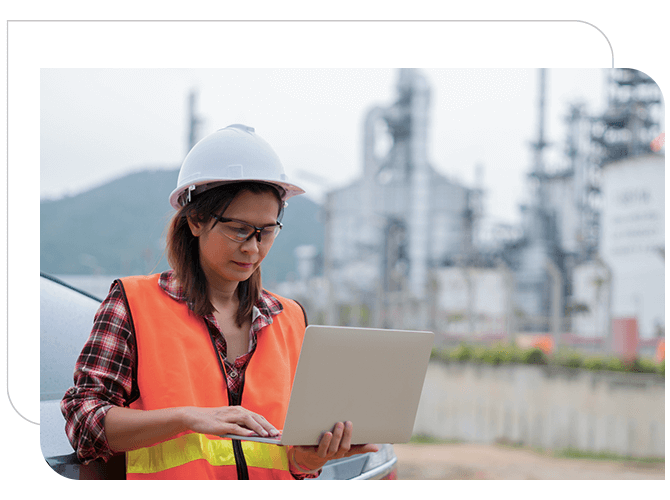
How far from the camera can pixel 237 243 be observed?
3.67 ft

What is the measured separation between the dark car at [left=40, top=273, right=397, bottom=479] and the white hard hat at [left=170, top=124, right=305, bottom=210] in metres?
0.52

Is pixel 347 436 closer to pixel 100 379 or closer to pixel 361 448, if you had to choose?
pixel 361 448

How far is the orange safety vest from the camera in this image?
3.50ft

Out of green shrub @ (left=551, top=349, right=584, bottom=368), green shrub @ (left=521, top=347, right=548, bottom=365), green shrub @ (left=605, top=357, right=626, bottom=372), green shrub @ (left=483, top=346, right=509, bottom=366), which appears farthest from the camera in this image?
green shrub @ (left=483, top=346, right=509, bottom=366)

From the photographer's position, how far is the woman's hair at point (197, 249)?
1.14 meters

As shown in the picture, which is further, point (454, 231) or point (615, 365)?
point (454, 231)

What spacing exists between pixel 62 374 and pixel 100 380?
0.54 m

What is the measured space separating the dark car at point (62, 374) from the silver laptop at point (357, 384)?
0.36 meters

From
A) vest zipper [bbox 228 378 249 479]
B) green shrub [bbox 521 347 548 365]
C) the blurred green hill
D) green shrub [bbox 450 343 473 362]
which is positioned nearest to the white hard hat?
vest zipper [bbox 228 378 249 479]

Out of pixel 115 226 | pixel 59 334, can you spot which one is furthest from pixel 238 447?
pixel 115 226

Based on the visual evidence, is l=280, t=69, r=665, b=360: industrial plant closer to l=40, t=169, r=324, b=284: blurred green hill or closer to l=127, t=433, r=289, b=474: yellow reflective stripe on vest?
l=40, t=169, r=324, b=284: blurred green hill

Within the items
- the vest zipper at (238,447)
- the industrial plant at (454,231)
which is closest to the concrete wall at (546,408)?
the industrial plant at (454,231)

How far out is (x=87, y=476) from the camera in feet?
4.14

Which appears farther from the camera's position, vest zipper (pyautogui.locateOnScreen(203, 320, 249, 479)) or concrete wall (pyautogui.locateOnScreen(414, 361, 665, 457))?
concrete wall (pyautogui.locateOnScreen(414, 361, 665, 457))
